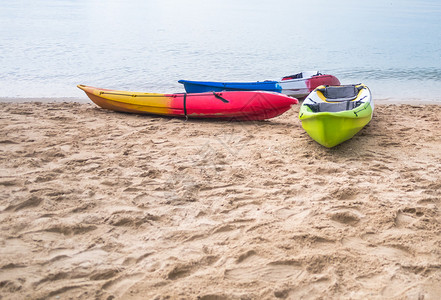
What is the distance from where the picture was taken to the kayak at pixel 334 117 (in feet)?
14.7

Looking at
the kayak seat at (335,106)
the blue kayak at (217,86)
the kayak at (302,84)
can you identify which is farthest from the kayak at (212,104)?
the kayak at (302,84)

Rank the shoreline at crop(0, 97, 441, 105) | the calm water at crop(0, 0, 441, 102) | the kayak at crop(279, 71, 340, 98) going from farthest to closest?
the calm water at crop(0, 0, 441, 102), the shoreline at crop(0, 97, 441, 105), the kayak at crop(279, 71, 340, 98)

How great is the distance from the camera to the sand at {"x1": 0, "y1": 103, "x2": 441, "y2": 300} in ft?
7.90

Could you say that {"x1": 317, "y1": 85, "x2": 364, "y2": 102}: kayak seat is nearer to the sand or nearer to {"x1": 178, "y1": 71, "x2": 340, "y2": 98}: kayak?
the sand

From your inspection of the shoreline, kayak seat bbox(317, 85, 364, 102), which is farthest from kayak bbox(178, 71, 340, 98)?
kayak seat bbox(317, 85, 364, 102)

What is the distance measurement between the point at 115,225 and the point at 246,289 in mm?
1233

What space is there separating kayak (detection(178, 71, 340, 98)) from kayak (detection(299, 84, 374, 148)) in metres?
1.74

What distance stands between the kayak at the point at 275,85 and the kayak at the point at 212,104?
108cm

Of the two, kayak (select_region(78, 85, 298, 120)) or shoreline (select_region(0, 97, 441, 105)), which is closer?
kayak (select_region(78, 85, 298, 120))

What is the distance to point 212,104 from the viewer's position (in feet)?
20.0

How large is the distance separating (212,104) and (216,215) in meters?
3.13

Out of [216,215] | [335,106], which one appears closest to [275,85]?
[335,106]

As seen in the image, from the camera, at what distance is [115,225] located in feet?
10.0

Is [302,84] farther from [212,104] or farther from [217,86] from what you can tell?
[212,104]
